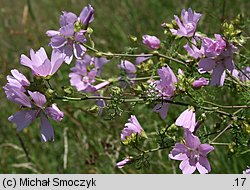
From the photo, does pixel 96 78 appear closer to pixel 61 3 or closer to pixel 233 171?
pixel 233 171

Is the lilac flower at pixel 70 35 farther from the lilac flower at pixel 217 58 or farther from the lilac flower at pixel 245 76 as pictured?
the lilac flower at pixel 245 76

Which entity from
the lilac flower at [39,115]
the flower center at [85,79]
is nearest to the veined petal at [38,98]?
the lilac flower at [39,115]

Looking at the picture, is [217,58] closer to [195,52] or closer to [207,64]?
[207,64]

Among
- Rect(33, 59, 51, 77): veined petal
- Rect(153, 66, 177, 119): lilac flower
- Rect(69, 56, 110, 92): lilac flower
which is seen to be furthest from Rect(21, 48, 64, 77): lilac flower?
Rect(69, 56, 110, 92): lilac flower

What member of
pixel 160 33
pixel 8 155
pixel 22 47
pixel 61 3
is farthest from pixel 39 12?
pixel 8 155

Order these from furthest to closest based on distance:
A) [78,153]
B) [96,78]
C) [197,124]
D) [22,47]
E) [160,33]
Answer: [22,47], [160,33], [78,153], [96,78], [197,124]

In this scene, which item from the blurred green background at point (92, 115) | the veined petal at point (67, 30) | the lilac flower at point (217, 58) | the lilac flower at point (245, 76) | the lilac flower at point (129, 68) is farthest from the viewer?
the blurred green background at point (92, 115)
